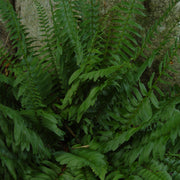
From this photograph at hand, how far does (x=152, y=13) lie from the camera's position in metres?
1.64

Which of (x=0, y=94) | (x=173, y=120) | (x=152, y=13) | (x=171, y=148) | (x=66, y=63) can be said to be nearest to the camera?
(x=173, y=120)

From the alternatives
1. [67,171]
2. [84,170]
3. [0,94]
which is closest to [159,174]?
[84,170]

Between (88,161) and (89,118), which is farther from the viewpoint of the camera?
(89,118)

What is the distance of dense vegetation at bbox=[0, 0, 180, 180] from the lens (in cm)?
109

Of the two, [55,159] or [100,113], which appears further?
[100,113]

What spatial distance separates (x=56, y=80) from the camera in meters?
1.56

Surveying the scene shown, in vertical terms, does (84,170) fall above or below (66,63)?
below

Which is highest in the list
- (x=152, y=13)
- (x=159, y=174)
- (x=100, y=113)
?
(x=152, y=13)

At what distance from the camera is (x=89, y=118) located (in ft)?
4.87

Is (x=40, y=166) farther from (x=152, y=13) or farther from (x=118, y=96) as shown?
(x=152, y=13)

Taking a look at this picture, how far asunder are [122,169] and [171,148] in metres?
0.30

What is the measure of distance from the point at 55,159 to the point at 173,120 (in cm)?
72

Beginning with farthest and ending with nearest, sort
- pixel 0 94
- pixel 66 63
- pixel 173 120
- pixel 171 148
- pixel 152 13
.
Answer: pixel 152 13
pixel 66 63
pixel 0 94
pixel 171 148
pixel 173 120

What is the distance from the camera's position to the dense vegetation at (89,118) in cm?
109
